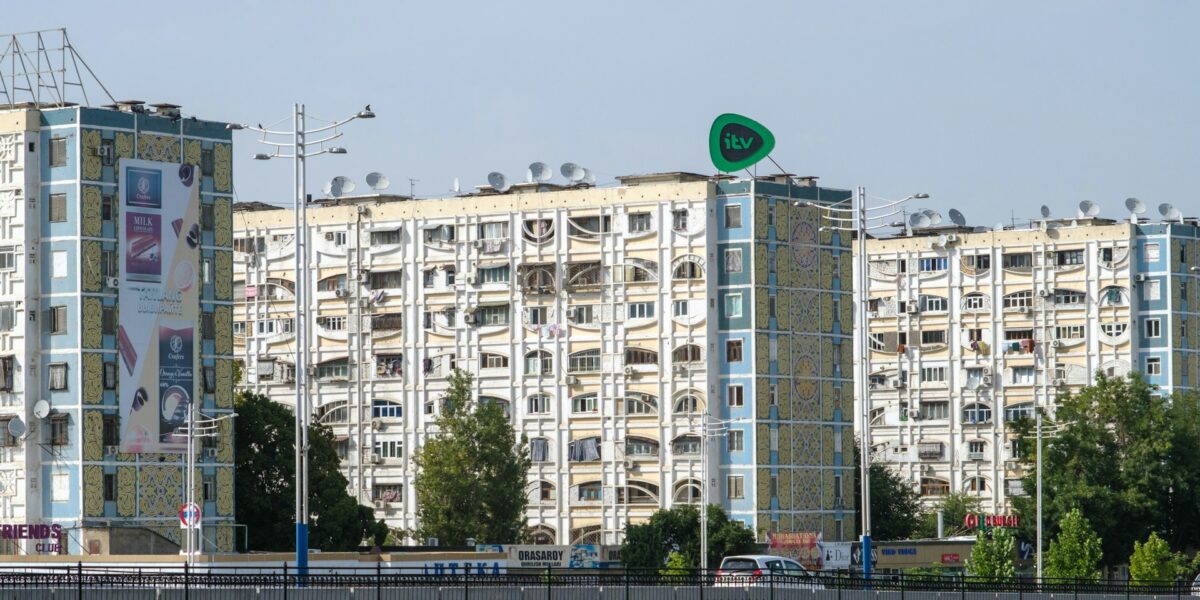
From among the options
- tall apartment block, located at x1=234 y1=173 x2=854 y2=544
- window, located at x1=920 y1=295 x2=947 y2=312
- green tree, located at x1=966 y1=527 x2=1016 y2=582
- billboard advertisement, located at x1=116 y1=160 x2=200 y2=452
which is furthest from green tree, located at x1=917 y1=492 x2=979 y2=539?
billboard advertisement, located at x1=116 y1=160 x2=200 y2=452

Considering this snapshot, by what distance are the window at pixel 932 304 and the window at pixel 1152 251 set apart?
534 inches

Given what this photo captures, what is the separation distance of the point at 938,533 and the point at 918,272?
22142 millimetres

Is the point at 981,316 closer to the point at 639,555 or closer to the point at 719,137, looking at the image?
the point at 719,137

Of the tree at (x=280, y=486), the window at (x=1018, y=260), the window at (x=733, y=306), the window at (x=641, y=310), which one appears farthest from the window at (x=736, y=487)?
the window at (x=1018, y=260)

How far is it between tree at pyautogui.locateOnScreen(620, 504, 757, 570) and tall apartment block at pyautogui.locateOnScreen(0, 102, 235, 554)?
2458 cm

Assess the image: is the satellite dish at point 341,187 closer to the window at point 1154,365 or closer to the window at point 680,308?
the window at point 680,308

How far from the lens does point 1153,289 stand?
455 ft

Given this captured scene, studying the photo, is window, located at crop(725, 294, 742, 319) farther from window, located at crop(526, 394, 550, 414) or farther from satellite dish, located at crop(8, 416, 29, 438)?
satellite dish, located at crop(8, 416, 29, 438)

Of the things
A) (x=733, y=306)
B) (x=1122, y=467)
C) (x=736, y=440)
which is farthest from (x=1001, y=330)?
(x=736, y=440)

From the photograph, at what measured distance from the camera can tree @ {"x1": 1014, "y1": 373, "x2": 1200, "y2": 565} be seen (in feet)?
362

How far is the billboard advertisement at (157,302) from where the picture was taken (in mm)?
90875

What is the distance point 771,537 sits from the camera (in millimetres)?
113750

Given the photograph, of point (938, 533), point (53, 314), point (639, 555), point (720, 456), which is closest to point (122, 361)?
point (53, 314)

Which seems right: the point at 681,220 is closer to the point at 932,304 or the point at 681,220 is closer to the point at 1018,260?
the point at 932,304
